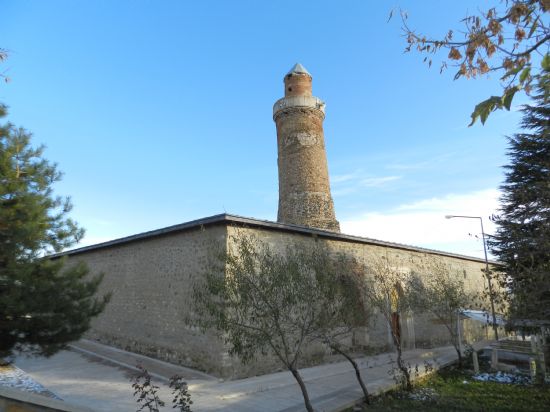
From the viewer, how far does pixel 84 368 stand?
10.4 m

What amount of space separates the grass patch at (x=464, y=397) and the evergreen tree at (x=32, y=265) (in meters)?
5.88

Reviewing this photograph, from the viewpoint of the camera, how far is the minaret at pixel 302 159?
19.2 meters

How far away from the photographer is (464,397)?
8.46 metres

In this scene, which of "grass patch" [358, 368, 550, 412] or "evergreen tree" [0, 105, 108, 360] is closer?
"evergreen tree" [0, 105, 108, 360]

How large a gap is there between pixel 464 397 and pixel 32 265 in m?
9.10

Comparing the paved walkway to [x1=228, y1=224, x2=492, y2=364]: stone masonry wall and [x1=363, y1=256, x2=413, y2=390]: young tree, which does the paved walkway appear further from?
[x1=363, y1=256, x2=413, y2=390]: young tree

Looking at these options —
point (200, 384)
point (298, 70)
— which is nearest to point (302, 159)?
point (298, 70)

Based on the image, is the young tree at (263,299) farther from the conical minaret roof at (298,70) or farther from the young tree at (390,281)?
the conical minaret roof at (298,70)

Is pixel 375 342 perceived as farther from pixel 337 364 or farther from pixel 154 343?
pixel 154 343

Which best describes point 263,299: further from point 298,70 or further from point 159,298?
point 298,70

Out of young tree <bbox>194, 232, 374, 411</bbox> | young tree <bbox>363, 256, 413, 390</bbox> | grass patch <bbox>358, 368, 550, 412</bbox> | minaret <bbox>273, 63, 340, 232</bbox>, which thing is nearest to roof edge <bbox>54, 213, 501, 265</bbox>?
young tree <bbox>363, 256, 413, 390</bbox>

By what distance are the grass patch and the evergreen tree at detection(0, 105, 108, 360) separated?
588cm

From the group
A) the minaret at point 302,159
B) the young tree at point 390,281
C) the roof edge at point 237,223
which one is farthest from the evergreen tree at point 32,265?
the minaret at point 302,159

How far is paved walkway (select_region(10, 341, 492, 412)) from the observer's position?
7.34 m
